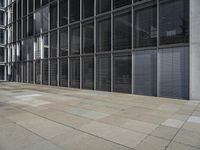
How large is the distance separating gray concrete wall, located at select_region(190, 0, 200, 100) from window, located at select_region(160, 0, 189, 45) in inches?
14.5

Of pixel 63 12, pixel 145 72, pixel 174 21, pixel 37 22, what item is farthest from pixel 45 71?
pixel 174 21

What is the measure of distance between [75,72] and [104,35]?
5.15 metres

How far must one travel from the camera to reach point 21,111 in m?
8.01

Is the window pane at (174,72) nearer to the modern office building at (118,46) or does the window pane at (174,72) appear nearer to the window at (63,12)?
the modern office building at (118,46)

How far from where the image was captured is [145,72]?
12969 mm

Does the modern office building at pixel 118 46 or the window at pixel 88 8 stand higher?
the window at pixel 88 8

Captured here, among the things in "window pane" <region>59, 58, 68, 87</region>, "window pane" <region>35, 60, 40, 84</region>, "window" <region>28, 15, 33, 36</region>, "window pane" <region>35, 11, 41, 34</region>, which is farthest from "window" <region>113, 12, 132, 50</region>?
"window" <region>28, 15, 33, 36</region>

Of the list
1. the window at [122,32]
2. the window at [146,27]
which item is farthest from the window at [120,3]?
the window at [146,27]

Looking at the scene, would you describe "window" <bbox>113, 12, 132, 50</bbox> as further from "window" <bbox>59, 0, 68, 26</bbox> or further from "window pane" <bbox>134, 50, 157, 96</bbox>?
"window" <bbox>59, 0, 68, 26</bbox>

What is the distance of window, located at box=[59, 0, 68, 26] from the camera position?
773 inches

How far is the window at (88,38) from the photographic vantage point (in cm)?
1677

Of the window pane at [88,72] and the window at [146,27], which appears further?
the window pane at [88,72]

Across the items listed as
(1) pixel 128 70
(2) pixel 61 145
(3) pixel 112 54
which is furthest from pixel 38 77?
(2) pixel 61 145

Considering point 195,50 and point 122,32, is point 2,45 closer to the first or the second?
point 122,32
